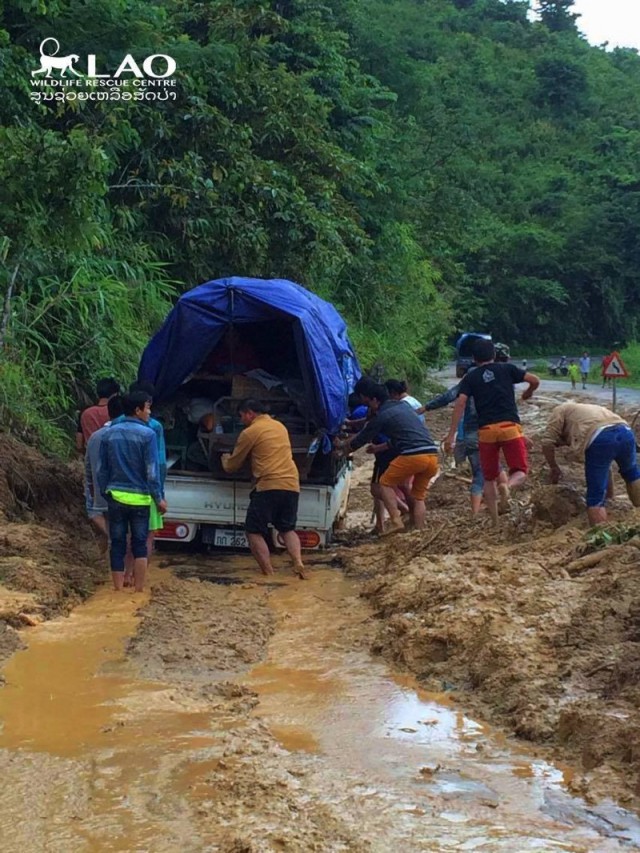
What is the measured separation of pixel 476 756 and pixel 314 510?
4.56 m

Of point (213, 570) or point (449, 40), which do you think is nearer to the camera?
point (213, 570)

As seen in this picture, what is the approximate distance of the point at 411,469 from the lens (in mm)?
9344

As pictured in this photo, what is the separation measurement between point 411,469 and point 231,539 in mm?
1722

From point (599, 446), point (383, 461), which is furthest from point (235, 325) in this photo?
point (599, 446)

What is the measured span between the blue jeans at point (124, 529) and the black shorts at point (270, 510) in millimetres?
985

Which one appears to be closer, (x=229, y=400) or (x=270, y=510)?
(x=270, y=510)

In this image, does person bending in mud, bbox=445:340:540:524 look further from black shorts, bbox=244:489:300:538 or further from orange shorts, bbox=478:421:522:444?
black shorts, bbox=244:489:300:538

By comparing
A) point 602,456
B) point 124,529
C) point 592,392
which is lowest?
point 592,392

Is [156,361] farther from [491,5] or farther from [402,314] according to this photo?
[491,5]

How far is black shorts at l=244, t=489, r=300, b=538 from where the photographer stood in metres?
8.42

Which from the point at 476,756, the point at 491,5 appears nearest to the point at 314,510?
the point at 476,756

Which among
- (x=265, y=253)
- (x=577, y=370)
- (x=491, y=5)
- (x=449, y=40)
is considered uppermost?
(x=491, y=5)

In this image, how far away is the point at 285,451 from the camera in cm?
848

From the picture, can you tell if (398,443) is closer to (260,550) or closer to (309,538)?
(309,538)
